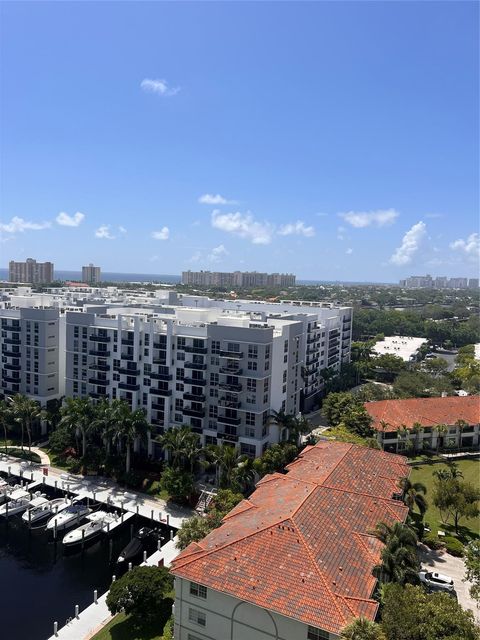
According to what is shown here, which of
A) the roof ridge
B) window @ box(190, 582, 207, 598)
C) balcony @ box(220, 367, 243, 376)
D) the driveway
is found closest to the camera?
the roof ridge

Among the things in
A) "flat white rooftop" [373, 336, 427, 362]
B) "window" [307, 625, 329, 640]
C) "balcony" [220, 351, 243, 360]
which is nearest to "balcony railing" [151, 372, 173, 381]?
"balcony" [220, 351, 243, 360]

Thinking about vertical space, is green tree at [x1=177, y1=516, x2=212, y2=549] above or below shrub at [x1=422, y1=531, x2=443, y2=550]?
above

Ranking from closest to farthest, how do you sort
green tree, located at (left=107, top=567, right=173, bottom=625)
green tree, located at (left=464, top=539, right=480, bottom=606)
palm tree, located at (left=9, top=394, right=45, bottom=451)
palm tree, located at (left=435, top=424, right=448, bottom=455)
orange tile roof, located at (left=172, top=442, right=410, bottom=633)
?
orange tile roof, located at (left=172, top=442, right=410, bottom=633) < green tree, located at (left=464, top=539, right=480, bottom=606) < green tree, located at (left=107, top=567, right=173, bottom=625) < palm tree, located at (left=9, top=394, right=45, bottom=451) < palm tree, located at (left=435, top=424, right=448, bottom=455)

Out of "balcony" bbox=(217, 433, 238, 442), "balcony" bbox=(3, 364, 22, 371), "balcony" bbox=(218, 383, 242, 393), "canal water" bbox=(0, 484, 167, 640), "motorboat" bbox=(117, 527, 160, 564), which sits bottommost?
"canal water" bbox=(0, 484, 167, 640)

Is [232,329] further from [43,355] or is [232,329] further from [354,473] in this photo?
[43,355]

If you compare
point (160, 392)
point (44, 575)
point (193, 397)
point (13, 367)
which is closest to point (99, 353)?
point (160, 392)

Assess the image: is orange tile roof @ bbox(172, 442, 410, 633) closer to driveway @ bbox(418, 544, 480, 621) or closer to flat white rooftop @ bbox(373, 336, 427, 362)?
driveway @ bbox(418, 544, 480, 621)

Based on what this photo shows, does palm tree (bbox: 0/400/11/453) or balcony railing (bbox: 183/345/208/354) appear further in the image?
palm tree (bbox: 0/400/11/453)
